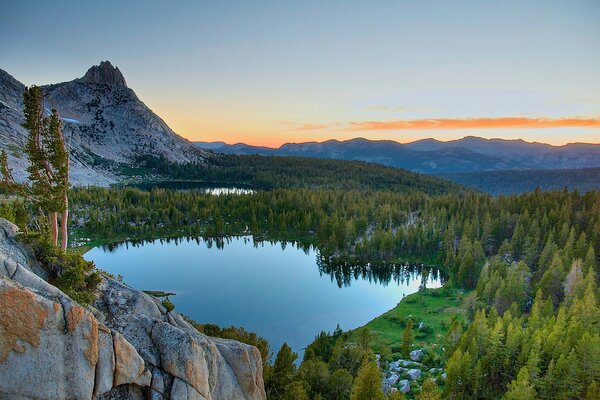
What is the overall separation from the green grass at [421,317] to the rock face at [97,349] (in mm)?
48436

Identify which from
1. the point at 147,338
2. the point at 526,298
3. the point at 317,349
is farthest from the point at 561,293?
the point at 147,338

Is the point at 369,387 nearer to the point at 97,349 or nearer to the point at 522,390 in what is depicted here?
the point at 522,390

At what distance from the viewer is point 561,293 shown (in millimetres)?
81125

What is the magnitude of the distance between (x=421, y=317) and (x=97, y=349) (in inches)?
2945

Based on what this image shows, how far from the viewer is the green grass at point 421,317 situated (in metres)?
68.6

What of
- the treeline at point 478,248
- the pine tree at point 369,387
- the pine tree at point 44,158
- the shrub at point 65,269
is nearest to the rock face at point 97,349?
the shrub at point 65,269

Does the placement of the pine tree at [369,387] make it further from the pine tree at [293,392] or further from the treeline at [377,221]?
the treeline at [377,221]

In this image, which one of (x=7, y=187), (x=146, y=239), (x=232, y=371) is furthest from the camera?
(x=146, y=239)

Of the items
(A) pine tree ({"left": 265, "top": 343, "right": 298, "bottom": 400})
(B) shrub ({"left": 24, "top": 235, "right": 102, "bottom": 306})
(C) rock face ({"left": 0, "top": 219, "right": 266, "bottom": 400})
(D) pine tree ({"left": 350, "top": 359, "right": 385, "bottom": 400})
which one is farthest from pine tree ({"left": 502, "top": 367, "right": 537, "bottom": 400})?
(B) shrub ({"left": 24, "top": 235, "right": 102, "bottom": 306})

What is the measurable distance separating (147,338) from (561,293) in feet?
294

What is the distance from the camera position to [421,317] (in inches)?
3162

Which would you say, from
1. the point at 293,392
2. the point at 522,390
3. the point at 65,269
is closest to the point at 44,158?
the point at 65,269

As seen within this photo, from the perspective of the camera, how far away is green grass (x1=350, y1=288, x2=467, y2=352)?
6856cm

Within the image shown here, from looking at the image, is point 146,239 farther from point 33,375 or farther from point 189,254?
point 33,375
